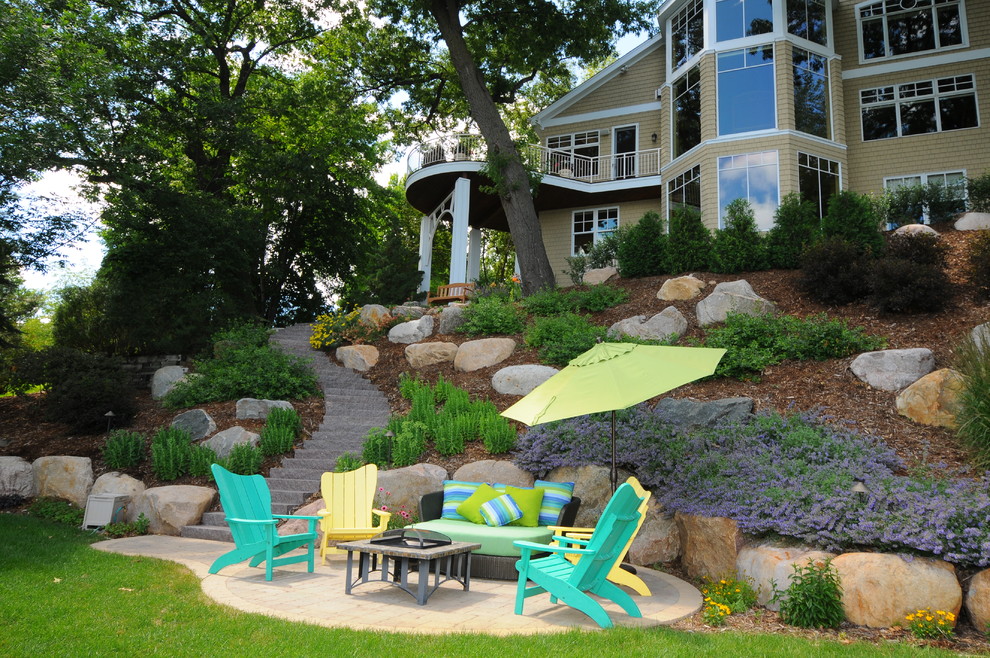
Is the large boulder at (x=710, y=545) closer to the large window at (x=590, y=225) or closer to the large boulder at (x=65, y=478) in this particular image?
the large boulder at (x=65, y=478)

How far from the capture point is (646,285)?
13328 mm

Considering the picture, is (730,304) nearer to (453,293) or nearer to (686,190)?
(686,190)

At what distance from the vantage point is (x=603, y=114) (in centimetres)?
1958

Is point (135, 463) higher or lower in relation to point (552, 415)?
lower

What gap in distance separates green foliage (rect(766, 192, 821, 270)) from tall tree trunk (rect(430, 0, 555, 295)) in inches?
173

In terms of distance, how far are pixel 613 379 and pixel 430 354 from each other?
21.1 ft

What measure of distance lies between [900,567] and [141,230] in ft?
44.5

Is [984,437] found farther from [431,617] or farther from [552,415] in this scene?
[431,617]

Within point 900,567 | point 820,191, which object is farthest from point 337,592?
point 820,191

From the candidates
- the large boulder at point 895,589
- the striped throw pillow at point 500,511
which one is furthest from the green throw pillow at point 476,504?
the large boulder at point 895,589

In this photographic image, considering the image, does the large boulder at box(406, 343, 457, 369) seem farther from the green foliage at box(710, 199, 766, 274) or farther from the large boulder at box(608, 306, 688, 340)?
the green foliage at box(710, 199, 766, 274)

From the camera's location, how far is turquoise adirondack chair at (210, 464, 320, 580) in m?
5.67

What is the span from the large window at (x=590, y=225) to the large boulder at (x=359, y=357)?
851 centimetres

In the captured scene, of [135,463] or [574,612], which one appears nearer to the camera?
[574,612]
